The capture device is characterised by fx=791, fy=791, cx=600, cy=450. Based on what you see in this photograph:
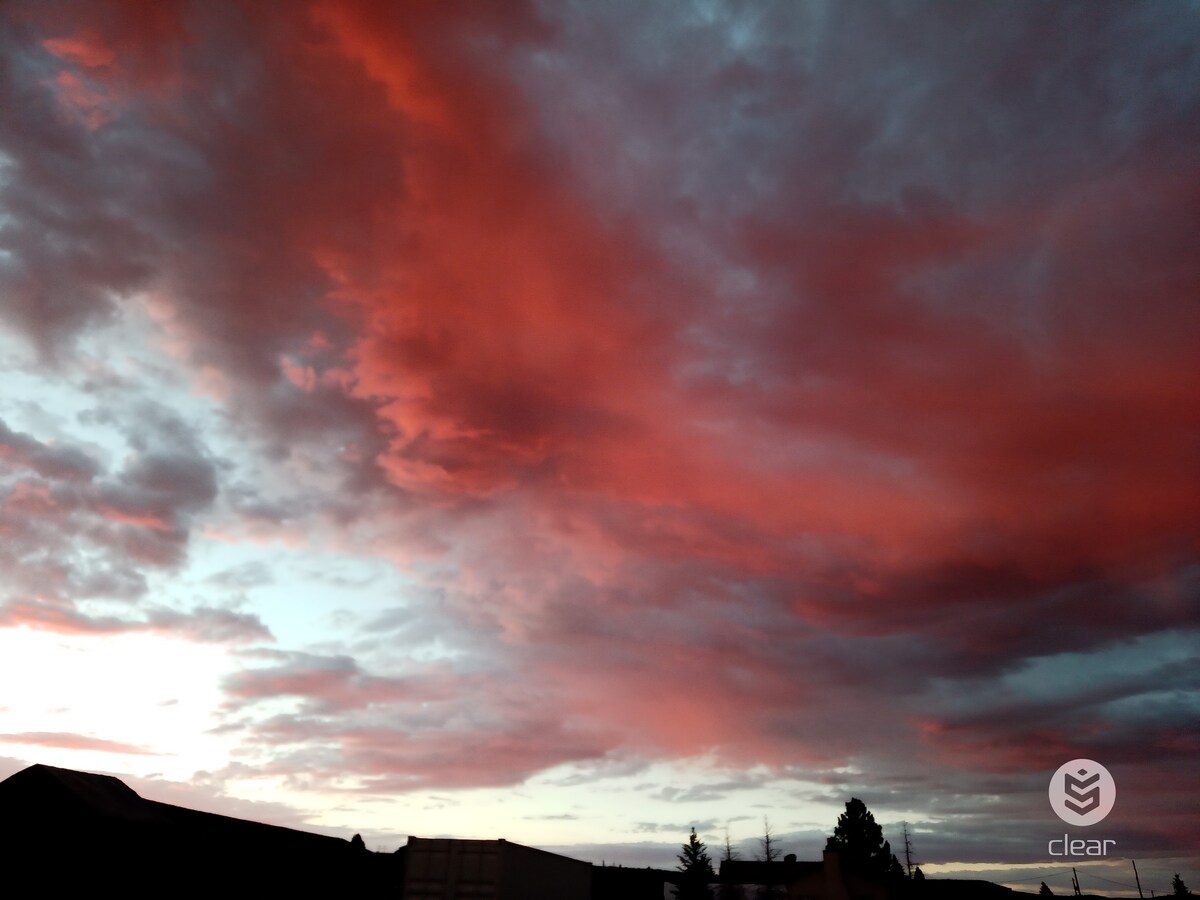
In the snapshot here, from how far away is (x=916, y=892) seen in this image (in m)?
73.6

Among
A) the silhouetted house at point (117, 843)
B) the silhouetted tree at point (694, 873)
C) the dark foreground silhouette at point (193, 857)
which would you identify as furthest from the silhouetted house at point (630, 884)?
the silhouetted house at point (117, 843)

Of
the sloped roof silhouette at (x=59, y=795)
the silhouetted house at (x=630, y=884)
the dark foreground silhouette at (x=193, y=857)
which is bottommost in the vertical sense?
the silhouetted house at (x=630, y=884)

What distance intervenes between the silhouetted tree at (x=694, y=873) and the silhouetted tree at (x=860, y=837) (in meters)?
26.7

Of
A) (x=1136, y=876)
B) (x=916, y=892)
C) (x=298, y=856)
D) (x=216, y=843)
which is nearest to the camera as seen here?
(x=216, y=843)

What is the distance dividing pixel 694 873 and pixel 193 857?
57487mm

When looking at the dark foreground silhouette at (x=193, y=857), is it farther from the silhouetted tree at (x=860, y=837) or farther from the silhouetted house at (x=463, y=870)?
the silhouetted tree at (x=860, y=837)

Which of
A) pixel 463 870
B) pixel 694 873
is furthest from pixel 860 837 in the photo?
pixel 463 870

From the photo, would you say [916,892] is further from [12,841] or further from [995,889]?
[12,841]

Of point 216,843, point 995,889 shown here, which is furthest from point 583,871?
point 995,889

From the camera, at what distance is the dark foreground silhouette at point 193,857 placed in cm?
3288

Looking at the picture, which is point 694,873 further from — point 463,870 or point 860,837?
point 463,870

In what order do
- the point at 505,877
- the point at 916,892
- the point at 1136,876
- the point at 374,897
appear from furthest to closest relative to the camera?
the point at 1136,876
the point at 916,892
the point at 374,897
the point at 505,877

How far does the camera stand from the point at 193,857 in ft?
133

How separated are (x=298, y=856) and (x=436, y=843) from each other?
23.6m
